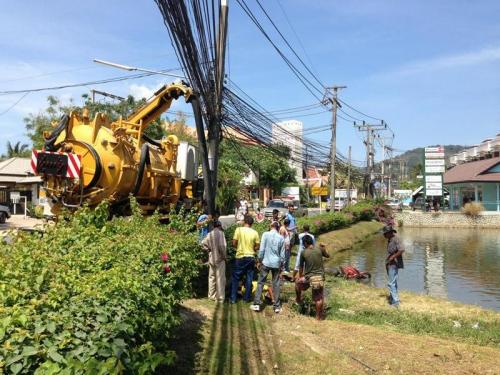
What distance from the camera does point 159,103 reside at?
13.8 metres

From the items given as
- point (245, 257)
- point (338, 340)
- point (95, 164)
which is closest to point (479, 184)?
point (245, 257)

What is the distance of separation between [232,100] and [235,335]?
9.92 meters

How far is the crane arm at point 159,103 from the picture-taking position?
44.3 ft

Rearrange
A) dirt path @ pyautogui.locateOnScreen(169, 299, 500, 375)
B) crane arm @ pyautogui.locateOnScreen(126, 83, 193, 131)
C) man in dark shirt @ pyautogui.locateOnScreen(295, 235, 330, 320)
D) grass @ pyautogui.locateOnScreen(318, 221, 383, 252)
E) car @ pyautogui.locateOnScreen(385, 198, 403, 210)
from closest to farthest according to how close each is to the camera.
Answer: dirt path @ pyautogui.locateOnScreen(169, 299, 500, 375)
man in dark shirt @ pyautogui.locateOnScreen(295, 235, 330, 320)
crane arm @ pyautogui.locateOnScreen(126, 83, 193, 131)
grass @ pyautogui.locateOnScreen(318, 221, 383, 252)
car @ pyautogui.locateOnScreen(385, 198, 403, 210)

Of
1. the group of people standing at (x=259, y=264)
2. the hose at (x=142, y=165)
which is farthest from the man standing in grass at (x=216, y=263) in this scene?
the hose at (x=142, y=165)

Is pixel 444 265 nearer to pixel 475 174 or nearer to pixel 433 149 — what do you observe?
pixel 433 149

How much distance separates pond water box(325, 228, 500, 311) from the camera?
15.1 m

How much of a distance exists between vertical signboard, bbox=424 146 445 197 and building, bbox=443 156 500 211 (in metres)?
2.66

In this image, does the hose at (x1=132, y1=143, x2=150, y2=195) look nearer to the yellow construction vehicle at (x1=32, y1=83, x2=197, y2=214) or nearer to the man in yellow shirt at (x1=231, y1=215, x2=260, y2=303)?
the yellow construction vehicle at (x1=32, y1=83, x2=197, y2=214)

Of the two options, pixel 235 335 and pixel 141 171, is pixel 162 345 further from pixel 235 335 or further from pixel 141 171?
pixel 141 171

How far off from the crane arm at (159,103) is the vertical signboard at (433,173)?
130 ft

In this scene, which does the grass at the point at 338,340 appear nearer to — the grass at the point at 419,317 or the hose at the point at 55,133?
the grass at the point at 419,317

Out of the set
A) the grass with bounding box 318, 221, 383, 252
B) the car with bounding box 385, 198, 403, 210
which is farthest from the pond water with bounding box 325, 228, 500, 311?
the car with bounding box 385, 198, 403, 210

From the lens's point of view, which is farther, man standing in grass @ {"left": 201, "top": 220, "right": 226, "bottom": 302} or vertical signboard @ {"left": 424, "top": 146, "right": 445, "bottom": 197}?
vertical signboard @ {"left": 424, "top": 146, "right": 445, "bottom": 197}
